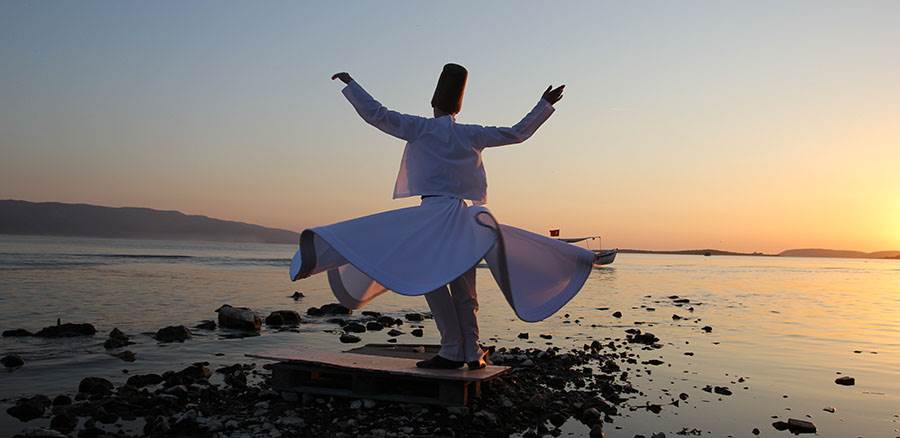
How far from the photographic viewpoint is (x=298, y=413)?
730 cm

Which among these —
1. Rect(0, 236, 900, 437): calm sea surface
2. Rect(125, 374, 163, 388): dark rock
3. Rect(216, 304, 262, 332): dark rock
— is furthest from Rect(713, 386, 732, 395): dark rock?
Rect(216, 304, 262, 332): dark rock

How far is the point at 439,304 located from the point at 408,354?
1.76 meters

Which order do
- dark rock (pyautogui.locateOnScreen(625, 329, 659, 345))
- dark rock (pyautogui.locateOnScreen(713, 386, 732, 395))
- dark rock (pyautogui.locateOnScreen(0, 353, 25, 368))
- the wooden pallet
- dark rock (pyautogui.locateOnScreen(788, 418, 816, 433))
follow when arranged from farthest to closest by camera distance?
dark rock (pyautogui.locateOnScreen(625, 329, 659, 345)), dark rock (pyautogui.locateOnScreen(0, 353, 25, 368)), dark rock (pyautogui.locateOnScreen(713, 386, 732, 395)), dark rock (pyautogui.locateOnScreen(788, 418, 816, 433)), the wooden pallet

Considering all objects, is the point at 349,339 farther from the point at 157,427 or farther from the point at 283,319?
the point at 157,427

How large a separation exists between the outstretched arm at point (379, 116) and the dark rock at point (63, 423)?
13.3 ft

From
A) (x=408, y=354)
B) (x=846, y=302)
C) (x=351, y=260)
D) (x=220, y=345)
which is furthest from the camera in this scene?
(x=846, y=302)

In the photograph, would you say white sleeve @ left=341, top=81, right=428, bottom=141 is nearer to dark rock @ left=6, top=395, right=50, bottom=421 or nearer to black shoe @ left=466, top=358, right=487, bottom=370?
black shoe @ left=466, top=358, right=487, bottom=370

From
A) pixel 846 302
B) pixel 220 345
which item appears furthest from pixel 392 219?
pixel 846 302

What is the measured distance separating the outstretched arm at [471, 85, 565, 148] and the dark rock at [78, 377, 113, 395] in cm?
517

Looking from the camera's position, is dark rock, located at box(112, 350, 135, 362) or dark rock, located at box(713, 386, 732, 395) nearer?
dark rock, located at box(713, 386, 732, 395)

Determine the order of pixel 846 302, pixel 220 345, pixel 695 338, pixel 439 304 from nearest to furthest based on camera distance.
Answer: pixel 439 304 < pixel 220 345 < pixel 695 338 < pixel 846 302

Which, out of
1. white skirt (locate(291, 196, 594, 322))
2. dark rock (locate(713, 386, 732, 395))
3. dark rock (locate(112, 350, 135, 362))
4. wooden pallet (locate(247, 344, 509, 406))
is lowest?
dark rock (locate(112, 350, 135, 362))

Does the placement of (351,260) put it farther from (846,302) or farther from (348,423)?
(846,302)

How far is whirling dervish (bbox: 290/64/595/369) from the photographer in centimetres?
666
